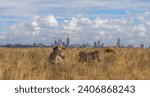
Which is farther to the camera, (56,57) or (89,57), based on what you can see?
(89,57)

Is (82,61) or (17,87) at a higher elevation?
(17,87)

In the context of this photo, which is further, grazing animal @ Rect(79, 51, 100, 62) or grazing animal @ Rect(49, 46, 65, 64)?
grazing animal @ Rect(79, 51, 100, 62)

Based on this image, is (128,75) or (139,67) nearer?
(128,75)

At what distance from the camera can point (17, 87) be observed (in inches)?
496

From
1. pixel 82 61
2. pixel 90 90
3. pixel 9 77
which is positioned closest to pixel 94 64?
pixel 82 61

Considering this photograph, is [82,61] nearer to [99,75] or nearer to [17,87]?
[99,75]

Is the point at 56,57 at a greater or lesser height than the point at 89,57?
greater

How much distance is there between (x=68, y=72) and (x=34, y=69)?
4.74 feet

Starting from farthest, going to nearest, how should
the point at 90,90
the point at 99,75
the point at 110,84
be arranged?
the point at 99,75
the point at 110,84
the point at 90,90

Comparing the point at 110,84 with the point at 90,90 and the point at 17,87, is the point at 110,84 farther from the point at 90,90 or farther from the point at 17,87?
the point at 17,87

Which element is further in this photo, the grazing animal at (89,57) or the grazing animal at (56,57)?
→ the grazing animal at (89,57)

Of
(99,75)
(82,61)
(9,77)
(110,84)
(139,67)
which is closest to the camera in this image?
(110,84)

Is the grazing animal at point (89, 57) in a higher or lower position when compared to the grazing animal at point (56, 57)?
lower

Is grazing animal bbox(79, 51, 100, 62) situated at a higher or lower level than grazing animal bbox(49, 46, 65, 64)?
lower
